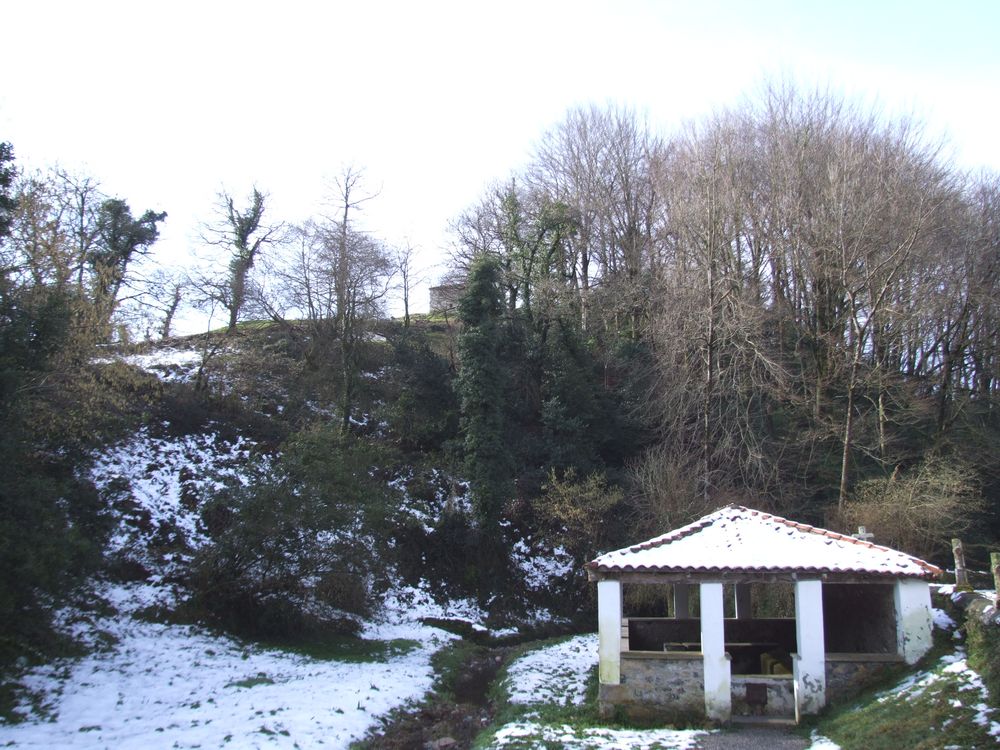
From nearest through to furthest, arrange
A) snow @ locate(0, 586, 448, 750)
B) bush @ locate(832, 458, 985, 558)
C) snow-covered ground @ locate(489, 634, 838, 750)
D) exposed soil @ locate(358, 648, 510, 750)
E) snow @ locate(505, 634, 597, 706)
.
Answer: snow @ locate(0, 586, 448, 750) → snow-covered ground @ locate(489, 634, 838, 750) → exposed soil @ locate(358, 648, 510, 750) → snow @ locate(505, 634, 597, 706) → bush @ locate(832, 458, 985, 558)

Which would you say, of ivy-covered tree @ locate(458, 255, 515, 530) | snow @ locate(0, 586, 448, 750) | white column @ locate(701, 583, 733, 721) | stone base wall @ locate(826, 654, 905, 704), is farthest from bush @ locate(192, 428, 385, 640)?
stone base wall @ locate(826, 654, 905, 704)

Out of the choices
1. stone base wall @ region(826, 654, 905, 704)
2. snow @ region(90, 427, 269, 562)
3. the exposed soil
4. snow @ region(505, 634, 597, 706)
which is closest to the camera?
the exposed soil

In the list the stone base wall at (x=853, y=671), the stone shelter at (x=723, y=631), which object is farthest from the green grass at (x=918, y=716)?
the stone shelter at (x=723, y=631)

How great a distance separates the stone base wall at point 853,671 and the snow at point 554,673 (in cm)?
442

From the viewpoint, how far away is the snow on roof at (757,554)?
42.0 ft

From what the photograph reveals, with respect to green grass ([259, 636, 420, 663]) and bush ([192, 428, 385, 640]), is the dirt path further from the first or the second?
bush ([192, 428, 385, 640])

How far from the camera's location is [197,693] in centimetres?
1229

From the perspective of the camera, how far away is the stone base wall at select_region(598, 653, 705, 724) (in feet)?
40.9

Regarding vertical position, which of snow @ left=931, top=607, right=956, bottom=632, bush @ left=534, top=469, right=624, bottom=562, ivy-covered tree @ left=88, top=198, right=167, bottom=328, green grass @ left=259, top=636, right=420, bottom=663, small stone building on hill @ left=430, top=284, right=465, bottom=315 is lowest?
green grass @ left=259, top=636, right=420, bottom=663

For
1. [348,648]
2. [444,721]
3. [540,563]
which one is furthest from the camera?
[540,563]

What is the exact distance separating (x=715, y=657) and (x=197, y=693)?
8747 millimetres

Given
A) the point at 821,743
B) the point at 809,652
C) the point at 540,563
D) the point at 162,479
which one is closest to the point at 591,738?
the point at 821,743

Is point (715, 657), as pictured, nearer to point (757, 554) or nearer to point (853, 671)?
point (757, 554)

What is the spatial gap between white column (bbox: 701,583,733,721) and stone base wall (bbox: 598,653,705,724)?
15 cm
